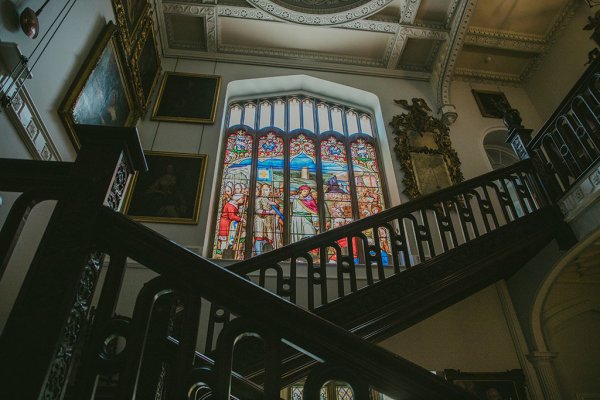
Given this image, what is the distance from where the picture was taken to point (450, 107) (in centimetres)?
830

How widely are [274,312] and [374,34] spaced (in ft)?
29.1

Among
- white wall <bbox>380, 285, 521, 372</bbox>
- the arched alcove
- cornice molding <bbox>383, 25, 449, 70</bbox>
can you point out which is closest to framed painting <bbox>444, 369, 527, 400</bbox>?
white wall <bbox>380, 285, 521, 372</bbox>

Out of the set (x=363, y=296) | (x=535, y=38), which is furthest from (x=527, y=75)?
(x=363, y=296)

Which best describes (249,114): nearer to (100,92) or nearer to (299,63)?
(299,63)

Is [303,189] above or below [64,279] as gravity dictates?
above

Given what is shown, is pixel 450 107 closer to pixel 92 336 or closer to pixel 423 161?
pixel 423 161

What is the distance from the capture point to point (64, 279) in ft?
4.01

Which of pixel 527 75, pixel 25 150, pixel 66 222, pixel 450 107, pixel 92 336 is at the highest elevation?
pixel 527 75

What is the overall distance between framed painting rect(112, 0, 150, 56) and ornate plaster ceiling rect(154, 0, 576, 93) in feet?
3.54

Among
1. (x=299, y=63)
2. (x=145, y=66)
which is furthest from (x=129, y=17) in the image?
(x=299, y=63)

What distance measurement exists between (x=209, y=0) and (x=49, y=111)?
193 inches

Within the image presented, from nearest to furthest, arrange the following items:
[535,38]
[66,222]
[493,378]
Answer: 1. [66,222]
2. [493,378]
3. [535,38]

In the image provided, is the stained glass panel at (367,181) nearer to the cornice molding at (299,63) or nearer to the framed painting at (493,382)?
the cornice molding at (299,63)

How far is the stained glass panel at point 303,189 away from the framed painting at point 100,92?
3087 mm
